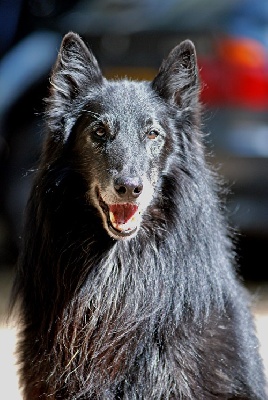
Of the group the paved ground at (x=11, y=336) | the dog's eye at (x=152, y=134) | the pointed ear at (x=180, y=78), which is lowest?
the paved ground at (x=11, y=336)

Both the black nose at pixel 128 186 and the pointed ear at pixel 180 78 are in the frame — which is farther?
the pointed ear at pixel 180 78

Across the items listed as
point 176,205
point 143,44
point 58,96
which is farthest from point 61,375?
point 143,44

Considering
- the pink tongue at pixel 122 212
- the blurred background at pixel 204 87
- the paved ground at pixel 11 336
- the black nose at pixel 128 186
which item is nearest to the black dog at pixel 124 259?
the pink tongue at pixel 122 212

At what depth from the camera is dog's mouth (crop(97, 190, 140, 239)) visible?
4660 millimetres

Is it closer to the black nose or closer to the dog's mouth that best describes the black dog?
the dog's mouth

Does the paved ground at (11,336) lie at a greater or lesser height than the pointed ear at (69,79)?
lesser

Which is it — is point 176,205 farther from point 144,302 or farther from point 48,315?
point 48,315

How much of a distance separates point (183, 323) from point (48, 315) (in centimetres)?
66

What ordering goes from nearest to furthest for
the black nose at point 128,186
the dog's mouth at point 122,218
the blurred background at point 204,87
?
1. the black nose at point 128,186
2. the dog's mouth at point 122,218
3. the blurred background at point 204,87

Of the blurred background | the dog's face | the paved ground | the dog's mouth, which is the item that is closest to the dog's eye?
the dog's face

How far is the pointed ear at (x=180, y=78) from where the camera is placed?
196 inches

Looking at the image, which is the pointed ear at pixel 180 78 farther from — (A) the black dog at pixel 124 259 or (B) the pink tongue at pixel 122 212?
(B) the pink tongue at pixel 122 212

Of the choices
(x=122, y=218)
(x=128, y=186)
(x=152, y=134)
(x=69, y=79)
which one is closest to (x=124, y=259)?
(x=122, y=218)

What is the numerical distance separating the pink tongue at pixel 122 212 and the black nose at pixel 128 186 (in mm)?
110
